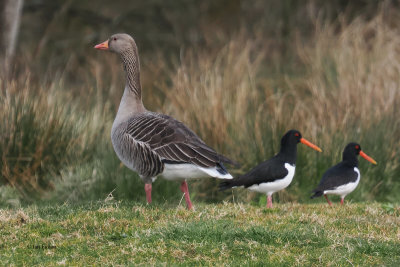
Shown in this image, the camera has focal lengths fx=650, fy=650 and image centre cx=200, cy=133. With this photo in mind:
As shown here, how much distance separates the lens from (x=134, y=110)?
9125mm

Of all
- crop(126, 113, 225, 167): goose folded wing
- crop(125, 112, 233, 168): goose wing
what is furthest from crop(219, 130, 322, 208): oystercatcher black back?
crop(126, 113, 225, 167): goose folded wing

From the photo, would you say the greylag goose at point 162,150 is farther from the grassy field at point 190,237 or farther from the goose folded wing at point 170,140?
the grassy field at point 190,237

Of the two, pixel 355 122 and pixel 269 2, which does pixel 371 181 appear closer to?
pixel 355 122

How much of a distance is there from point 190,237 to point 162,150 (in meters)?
2.09

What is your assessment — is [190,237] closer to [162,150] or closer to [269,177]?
[162,150]

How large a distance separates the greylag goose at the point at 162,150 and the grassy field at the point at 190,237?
62 cm

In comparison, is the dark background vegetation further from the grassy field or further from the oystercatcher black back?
the grassy field

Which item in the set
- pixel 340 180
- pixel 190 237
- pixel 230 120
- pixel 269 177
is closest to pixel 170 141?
pixel 269 177

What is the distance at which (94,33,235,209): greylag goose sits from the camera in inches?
313

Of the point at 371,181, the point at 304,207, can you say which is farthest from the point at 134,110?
the point at 371,181

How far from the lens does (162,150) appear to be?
8.12m

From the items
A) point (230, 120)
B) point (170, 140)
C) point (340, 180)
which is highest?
point (170, 140)

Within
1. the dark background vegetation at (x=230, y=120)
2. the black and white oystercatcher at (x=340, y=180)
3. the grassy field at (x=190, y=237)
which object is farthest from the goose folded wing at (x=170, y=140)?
the black and white oystercatcher at (x=340, y=180)

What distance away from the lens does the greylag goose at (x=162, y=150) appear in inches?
313
